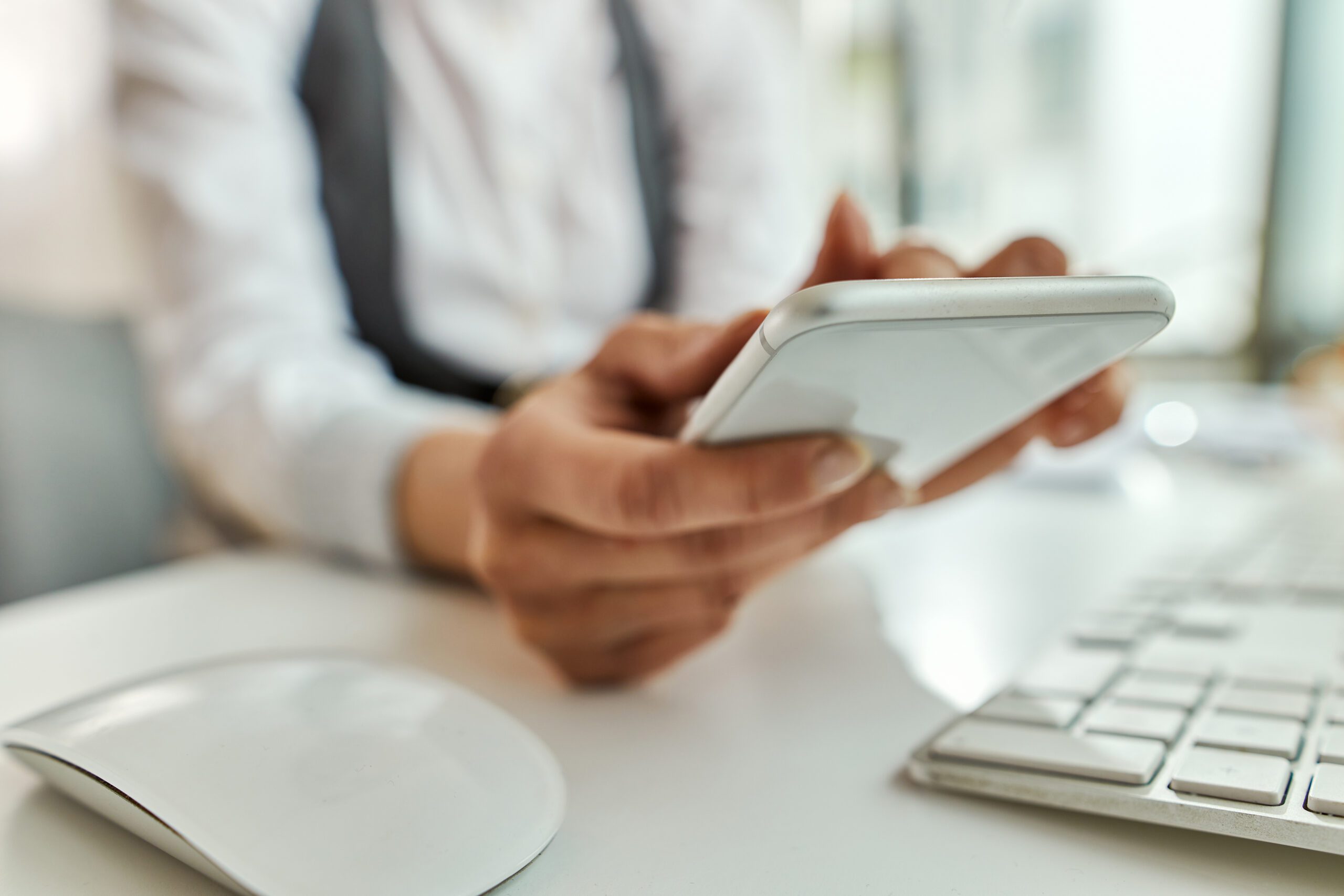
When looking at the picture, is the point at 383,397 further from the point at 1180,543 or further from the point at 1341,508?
the point at 1341,508

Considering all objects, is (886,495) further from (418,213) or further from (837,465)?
(418,213)

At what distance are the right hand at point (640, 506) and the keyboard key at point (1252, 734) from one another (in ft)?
0.31

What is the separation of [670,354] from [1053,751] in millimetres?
143

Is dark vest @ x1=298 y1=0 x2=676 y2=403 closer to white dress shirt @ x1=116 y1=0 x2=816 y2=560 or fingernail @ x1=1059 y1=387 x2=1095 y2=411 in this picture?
white dress shirt @ x1=116 y1=0 x2=816 y2=560

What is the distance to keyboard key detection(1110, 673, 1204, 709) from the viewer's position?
20 cm

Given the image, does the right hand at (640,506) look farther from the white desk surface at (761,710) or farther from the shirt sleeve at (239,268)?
the shirt sleeve at (239,268)

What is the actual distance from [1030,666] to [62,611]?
381 mm

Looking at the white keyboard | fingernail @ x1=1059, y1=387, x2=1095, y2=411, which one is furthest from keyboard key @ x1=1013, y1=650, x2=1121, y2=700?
fingernail @ x1=1059, y1=387, x2=1095, y2=411

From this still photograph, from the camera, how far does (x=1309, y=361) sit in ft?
3.72

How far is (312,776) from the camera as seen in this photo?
0.52 feet

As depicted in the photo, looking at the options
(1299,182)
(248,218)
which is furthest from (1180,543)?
(1299,182)

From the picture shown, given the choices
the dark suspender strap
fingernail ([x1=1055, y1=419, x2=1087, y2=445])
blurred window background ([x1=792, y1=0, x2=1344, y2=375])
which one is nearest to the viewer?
fingernail ([x1=1055, y1=419, x2=1087, y2=445])

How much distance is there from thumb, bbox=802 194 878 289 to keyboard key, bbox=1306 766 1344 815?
0.15 metres

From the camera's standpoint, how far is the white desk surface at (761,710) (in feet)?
0.52
